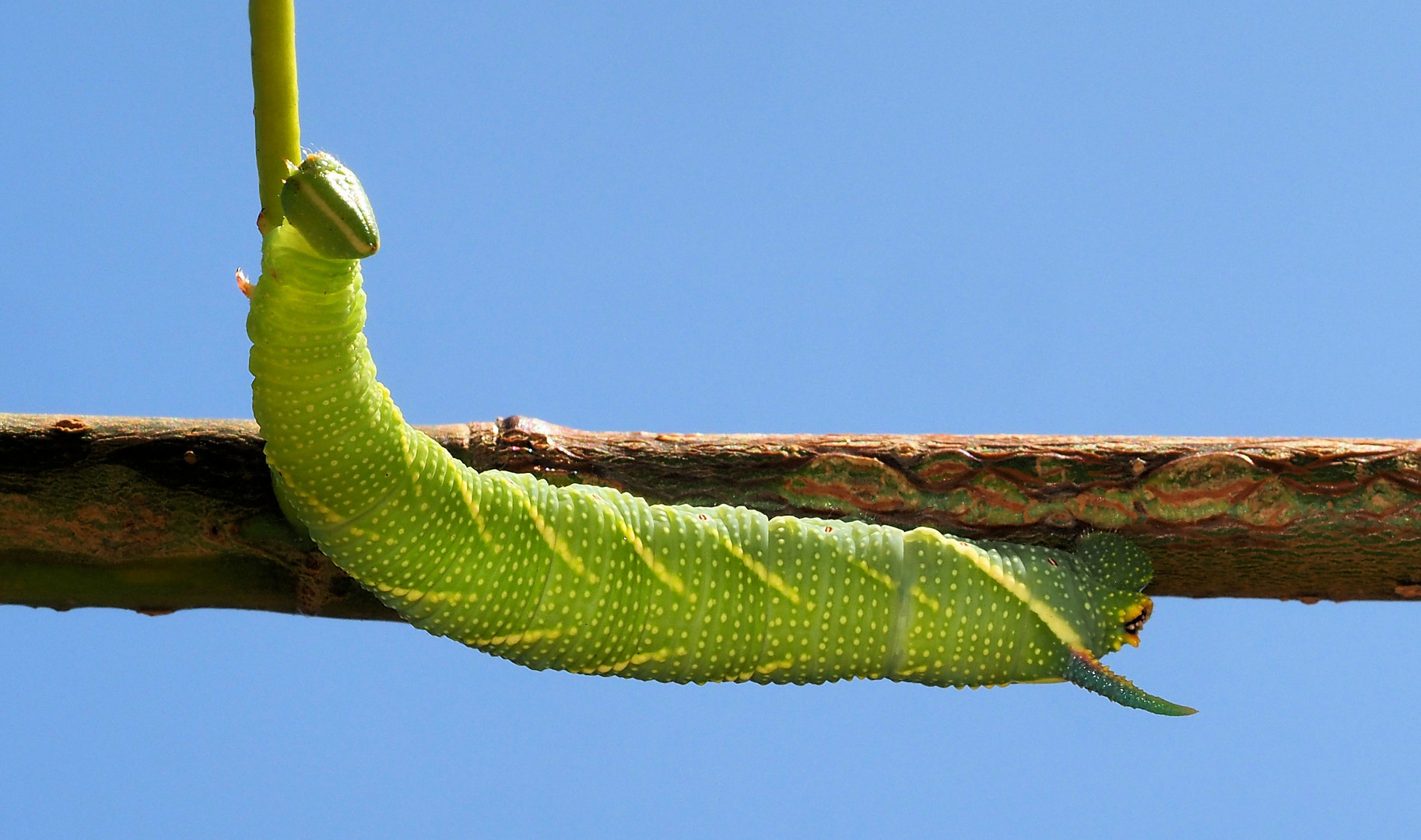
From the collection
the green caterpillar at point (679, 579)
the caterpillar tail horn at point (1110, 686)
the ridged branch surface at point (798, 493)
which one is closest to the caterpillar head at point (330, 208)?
the green caterpillar at point (679, 579)

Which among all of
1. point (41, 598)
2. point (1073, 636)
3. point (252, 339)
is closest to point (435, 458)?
point (252, 339)

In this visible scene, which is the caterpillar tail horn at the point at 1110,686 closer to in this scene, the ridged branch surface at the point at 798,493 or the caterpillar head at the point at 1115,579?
the caterpillar head at the point at 1115,579

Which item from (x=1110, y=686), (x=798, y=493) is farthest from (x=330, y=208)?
(x=1110, y=686)

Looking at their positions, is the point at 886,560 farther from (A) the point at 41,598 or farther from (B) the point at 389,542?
(A) the point at 41,598

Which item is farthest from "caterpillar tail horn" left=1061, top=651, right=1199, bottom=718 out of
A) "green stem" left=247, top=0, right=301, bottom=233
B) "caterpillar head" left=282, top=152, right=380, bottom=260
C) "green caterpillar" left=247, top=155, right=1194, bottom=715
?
"green stem" left=247, top=0, right=301, bottom=233

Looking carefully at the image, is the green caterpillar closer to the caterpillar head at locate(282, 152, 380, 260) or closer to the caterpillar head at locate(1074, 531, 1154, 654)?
the caterpillar head at locate(1074, 531, 1154, 654)

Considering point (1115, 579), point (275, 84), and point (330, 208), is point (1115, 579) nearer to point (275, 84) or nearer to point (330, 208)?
point (330, 208)
